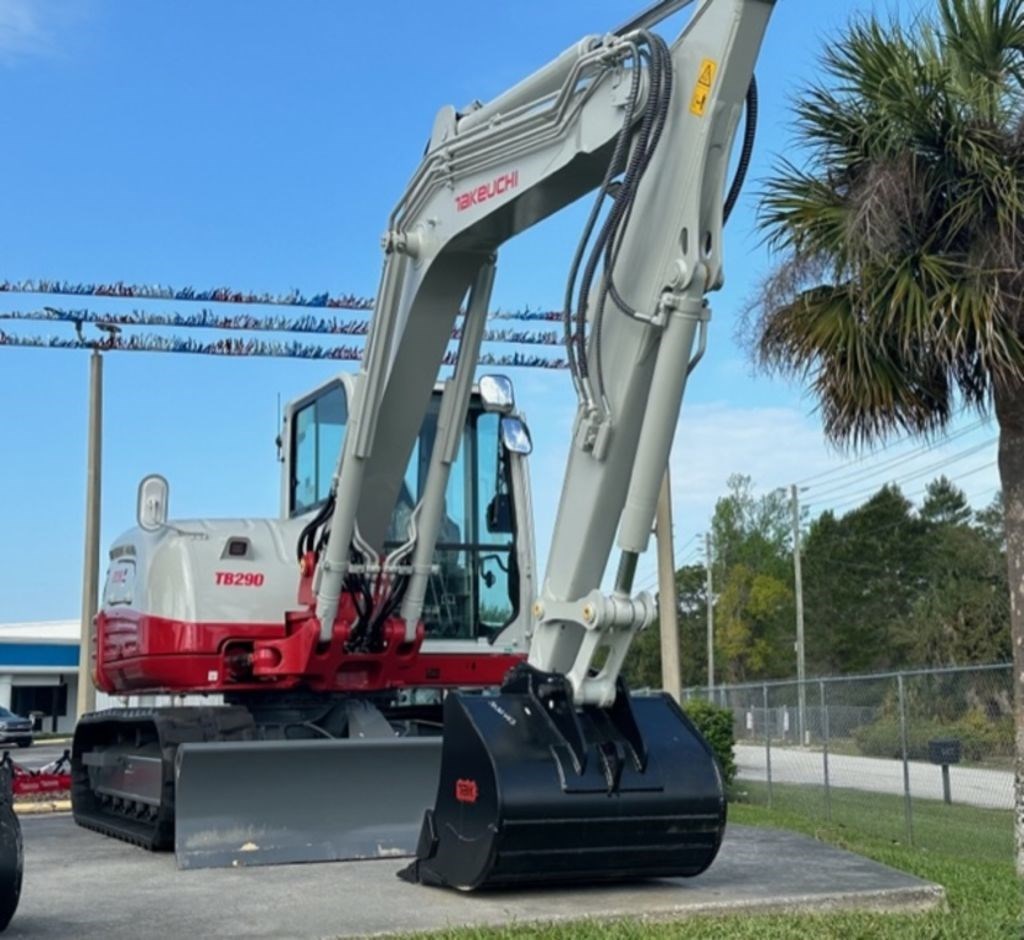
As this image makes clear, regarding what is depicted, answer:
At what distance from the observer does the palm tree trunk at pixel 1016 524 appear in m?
9.91

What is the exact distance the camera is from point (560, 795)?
650 cm

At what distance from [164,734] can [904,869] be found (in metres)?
4.88

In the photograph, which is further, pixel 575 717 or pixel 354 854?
pixel 354 854

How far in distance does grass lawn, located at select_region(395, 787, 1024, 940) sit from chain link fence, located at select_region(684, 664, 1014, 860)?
0.03m

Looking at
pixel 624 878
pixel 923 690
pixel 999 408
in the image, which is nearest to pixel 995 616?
pixel 923 690

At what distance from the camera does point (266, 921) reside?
20.8ft

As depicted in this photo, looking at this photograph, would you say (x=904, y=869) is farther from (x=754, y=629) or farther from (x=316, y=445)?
(x=754, y=629)

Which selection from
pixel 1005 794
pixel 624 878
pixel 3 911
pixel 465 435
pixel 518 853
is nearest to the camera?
pixel 3 911

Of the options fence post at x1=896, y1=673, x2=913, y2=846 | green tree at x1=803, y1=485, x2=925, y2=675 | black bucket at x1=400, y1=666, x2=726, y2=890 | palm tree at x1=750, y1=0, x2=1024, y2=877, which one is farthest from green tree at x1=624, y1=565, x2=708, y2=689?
black bucket at x1=400, y1=666, x2=726, y2=890

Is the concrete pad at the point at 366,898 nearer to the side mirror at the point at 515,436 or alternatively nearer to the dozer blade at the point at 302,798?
the dozer blade at the point at 302,798

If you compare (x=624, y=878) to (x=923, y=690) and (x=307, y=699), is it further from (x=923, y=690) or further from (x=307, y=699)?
(x=923, y=690)

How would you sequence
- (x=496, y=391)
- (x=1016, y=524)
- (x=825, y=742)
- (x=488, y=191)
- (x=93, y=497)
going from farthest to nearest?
(x=93, y=497) < (x=825, y=742) < (x=1016, y=524) < (x=496, y=391) < (x=488, y=191)

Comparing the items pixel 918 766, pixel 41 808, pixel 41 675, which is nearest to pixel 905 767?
pixel 918 766

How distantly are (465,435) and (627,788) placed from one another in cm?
385
